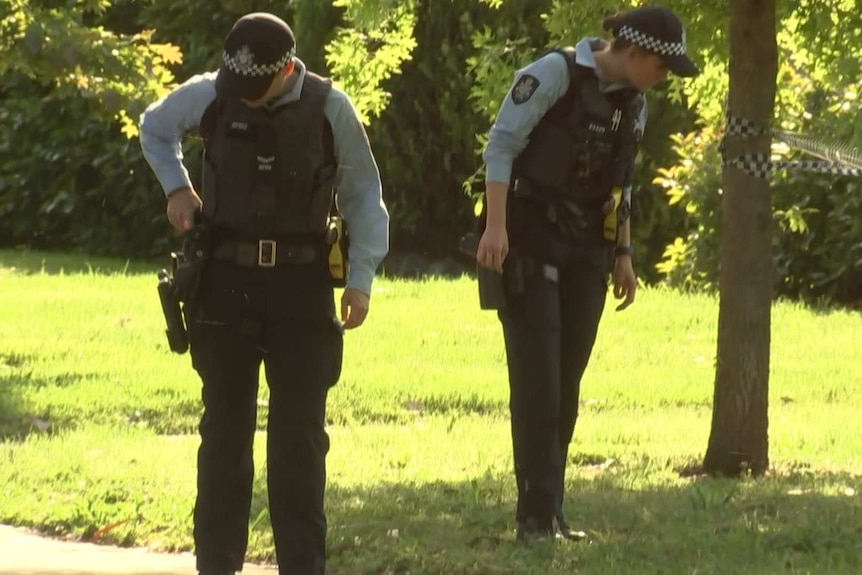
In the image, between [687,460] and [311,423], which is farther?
[687,460]

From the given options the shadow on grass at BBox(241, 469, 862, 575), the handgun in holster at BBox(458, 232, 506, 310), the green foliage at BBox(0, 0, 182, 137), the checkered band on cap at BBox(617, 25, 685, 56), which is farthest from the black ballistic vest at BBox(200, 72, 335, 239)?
the green foliage at BBox(0, 0, 182, 137)

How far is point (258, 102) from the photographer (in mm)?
5125

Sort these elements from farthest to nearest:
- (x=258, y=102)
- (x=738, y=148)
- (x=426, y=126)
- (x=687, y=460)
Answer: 1. (x=426, y=126)
2. (x=687, y=460)
3. (x=738, y=148)
4. (x=258, y=102)

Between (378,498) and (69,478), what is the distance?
4.83ft

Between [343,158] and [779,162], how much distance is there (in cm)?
318

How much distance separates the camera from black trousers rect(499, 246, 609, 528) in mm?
5984

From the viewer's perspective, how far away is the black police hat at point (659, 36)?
→ 5.80 meters

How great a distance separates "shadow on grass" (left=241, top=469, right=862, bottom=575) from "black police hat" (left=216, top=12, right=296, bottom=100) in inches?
68.1

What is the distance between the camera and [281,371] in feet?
17.1

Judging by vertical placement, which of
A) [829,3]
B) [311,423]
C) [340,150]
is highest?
[829,3]

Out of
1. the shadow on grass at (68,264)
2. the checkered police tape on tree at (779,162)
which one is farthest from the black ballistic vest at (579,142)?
the shadow on grass at (68,264)

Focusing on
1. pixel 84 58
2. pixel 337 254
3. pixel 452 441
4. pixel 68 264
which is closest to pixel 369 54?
pixel 452 441

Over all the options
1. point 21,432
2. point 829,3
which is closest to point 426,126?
point 21,432

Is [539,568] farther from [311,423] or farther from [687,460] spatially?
[687,460]
